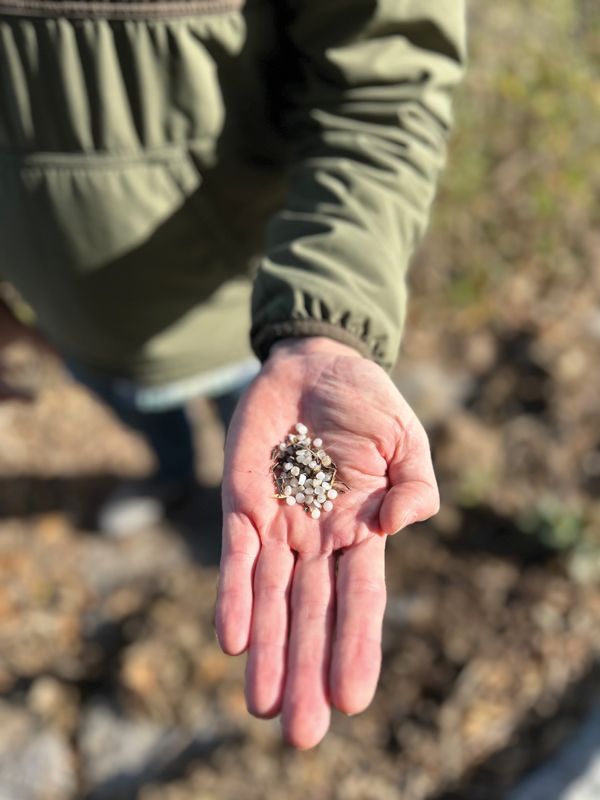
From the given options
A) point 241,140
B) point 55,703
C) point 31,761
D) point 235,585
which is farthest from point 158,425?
point 235,585

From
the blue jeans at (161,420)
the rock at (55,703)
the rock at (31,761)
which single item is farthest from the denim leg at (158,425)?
the rock at (31,761)

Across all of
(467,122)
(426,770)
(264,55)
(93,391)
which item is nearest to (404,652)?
(426,770)

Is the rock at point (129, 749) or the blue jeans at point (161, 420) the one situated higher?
the blue jeans at point (161, 420)

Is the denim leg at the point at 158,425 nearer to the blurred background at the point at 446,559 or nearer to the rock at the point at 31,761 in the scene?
the blurred background at the point at 446,559

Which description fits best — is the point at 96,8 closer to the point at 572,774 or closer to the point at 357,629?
the point at 357,629

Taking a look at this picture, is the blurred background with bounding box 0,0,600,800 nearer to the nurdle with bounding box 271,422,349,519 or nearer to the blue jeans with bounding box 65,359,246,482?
the blue jeans with bounding box 65,359,246,482

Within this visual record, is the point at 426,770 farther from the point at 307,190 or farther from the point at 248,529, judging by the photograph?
the point at 307,190

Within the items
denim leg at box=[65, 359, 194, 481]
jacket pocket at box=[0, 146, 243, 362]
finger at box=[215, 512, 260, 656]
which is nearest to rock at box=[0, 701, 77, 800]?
denim leg at box=[65, 359, 194, 481]
